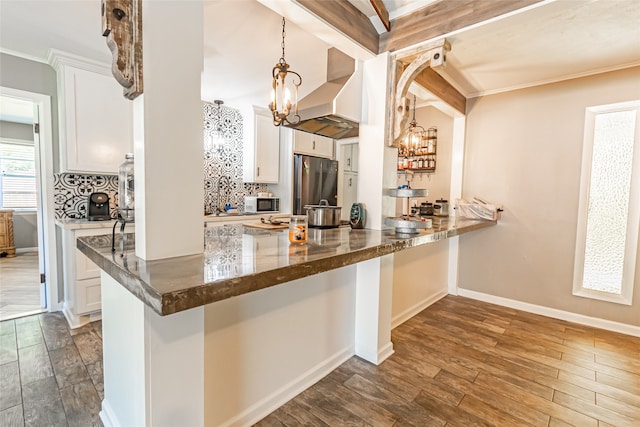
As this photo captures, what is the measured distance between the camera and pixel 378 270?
2.00 m

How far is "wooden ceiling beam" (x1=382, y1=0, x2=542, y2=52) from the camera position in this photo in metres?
1.67

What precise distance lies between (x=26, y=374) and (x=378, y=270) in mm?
2396

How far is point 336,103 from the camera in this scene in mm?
1940

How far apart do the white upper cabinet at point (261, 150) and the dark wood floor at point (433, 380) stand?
8.16 ft

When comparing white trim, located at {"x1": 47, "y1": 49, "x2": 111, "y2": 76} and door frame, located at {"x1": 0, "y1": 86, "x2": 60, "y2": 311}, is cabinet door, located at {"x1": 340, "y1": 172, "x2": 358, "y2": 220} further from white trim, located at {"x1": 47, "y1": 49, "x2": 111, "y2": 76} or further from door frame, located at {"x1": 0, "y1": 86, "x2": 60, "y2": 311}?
door frame, located at {"x1": 0, "y1": 86, "x2": 60, "y2": 311}

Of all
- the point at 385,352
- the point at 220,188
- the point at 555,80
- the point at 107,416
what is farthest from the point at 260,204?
the point at 555,80

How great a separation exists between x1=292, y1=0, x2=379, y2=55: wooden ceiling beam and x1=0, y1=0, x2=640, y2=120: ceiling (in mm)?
62

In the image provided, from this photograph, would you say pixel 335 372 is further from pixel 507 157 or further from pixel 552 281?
pixel 507 157

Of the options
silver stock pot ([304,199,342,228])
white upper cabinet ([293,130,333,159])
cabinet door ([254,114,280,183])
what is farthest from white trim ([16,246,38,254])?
silver stock pot ([304,199,342,228])

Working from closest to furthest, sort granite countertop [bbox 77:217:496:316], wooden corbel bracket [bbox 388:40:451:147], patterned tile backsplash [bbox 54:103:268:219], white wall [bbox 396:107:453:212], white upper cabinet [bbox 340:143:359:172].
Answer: granite countertop [bbox 77:217:496:316] < wooden corbel bracket [bbox 388:40:451:147] < white wall [bbox 396:107:453:212] < patterned tile backsplash [bbox 54:103:268:219] < white upper cabinet [bbox 340:143:359:172]

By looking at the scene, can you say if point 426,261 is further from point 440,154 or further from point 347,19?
point 347,19

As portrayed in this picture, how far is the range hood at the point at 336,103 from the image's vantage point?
1989 mm

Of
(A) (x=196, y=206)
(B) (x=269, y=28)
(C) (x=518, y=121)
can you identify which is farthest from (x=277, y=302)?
(C) (x=518, y=121)

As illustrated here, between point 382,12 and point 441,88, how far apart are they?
4.15 ft
